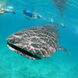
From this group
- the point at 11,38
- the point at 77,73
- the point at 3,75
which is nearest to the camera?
the point at 11,38

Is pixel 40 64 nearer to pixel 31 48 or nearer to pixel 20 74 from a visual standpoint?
pixel 20 74

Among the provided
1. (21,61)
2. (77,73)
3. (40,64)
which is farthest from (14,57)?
(77,73)

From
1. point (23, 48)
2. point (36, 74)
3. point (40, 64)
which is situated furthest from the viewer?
point (40, 64)

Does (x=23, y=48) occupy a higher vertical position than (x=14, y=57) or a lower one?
higher

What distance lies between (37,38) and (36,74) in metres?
12.3

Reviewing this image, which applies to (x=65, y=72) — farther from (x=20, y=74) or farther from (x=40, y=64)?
(x=20, y=74)

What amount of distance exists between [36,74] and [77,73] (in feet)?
23.1

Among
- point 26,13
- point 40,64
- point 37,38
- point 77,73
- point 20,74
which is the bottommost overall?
point 77,73

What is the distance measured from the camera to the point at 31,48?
12.2 feet

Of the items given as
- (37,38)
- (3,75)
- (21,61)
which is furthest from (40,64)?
(37,38)

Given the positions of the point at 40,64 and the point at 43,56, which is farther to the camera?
the point at 40,64

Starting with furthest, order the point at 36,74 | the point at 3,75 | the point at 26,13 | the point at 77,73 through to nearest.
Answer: the point at 77,73 < the point at 36,74 < the point at 3,75 < the point at 26,13

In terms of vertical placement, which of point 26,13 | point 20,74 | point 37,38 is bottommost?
point 20,74

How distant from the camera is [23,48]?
3.66 meters
